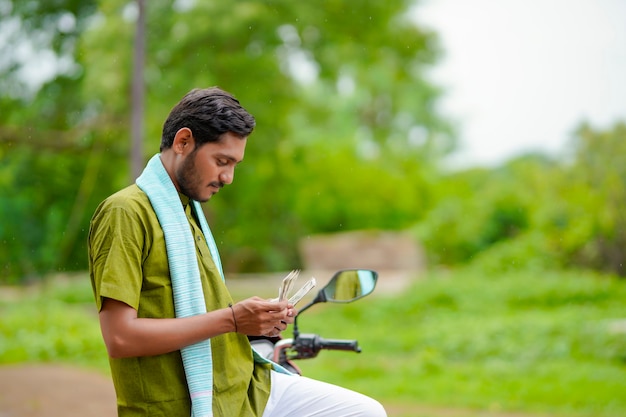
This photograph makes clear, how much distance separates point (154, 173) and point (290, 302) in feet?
1.38

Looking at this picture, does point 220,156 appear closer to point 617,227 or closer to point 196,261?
point 196,261

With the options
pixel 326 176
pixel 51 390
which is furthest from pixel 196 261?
pixel 326 176

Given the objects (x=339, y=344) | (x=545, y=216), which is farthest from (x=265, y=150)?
(x=339, y=344)

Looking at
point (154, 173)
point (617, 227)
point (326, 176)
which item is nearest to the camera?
point (154, 173)

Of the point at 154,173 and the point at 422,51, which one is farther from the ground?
the point at 422,51

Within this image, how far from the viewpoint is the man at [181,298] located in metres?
1.62

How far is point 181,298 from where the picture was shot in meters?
1.69

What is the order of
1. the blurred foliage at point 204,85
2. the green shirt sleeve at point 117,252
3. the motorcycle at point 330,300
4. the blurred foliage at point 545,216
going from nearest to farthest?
the green shirt sleeve at point 117,252 < the motorcycle at point 330,300 < the blurred foliage at point 204,85 < the blurred foliage at point 545,216

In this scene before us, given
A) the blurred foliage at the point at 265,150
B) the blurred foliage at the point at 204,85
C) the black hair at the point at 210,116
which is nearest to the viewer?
the black hair at the point at 210,116

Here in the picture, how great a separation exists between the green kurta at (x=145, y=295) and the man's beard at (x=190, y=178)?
0.33ft

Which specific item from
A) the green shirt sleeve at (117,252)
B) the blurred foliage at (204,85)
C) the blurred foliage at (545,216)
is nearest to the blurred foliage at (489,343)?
the blurred foliage at (545,216)

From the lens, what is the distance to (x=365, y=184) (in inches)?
723

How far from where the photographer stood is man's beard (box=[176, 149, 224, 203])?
1770mm

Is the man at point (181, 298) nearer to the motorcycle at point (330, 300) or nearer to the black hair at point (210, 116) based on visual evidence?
the black hair at point (210, 116)
